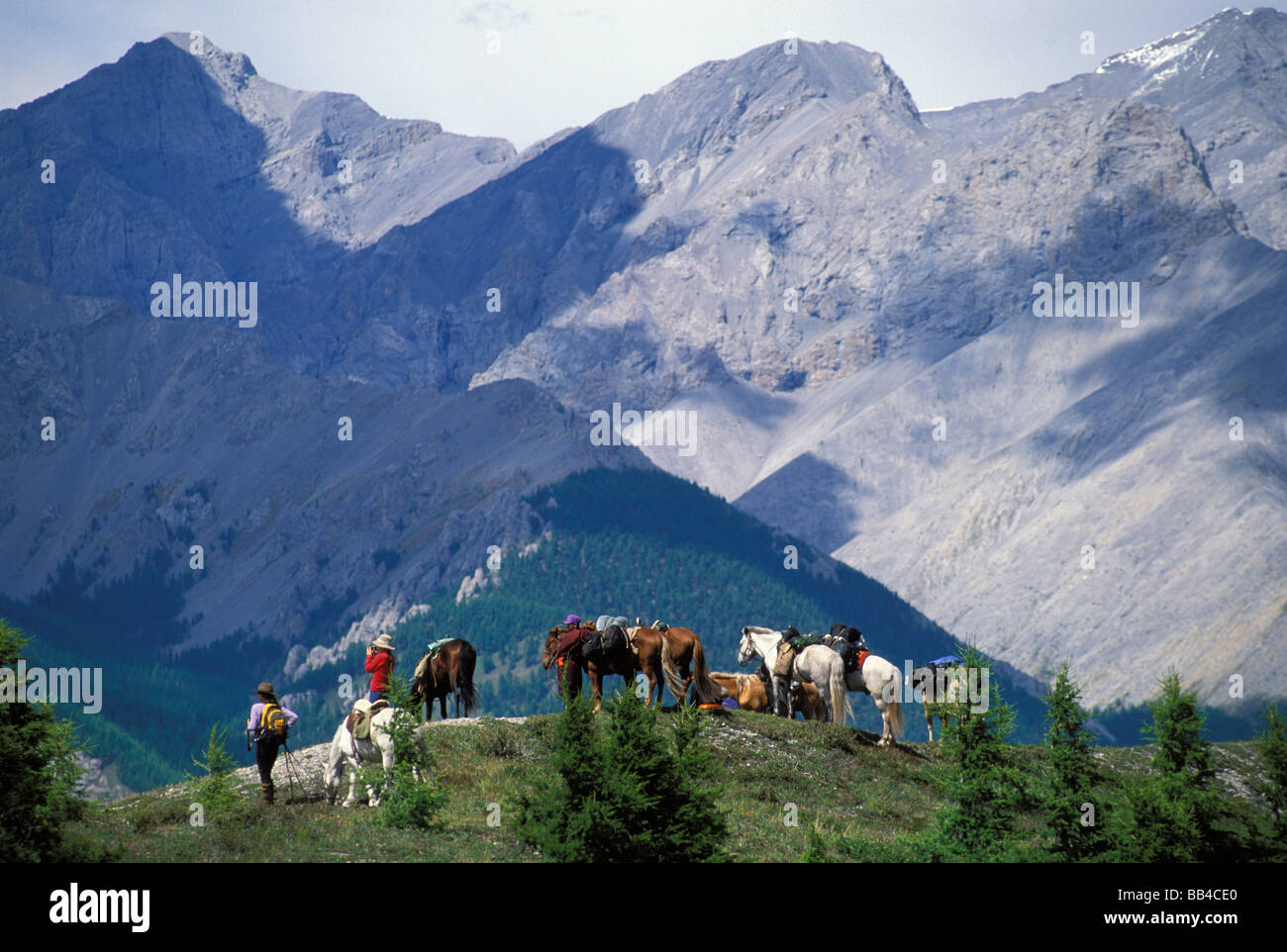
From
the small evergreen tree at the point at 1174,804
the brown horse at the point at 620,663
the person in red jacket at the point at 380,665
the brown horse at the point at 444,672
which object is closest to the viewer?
the small evergreen tree at the point at 1174,804

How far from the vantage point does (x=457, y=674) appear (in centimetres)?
4422

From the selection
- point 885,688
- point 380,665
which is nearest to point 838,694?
point 885,688

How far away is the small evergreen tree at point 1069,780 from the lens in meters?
32.2

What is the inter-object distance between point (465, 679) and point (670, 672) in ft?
23.0

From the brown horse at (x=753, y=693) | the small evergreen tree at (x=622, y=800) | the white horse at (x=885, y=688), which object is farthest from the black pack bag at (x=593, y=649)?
the small evergreen tree at (x=622, y=800)

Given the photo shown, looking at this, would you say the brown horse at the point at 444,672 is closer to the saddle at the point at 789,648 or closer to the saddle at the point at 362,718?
the saddle at the point at 789,648

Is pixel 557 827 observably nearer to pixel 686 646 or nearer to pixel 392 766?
pixel 392 766

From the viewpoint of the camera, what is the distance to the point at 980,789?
3209 centimetres

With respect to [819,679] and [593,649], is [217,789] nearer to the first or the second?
[593,649]

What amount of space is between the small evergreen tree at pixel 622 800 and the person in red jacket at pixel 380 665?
371 inches
